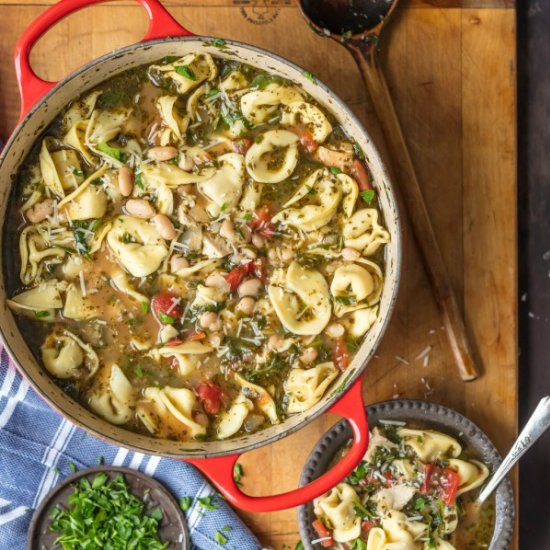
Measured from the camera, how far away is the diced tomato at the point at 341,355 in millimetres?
4301

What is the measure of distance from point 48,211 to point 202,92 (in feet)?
3.13

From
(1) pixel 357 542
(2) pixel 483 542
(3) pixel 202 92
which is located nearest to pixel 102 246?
(3) pixel 202 92

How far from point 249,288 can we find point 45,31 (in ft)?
4.97

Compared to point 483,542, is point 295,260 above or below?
above

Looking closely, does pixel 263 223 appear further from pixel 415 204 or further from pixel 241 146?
pixel 415 204

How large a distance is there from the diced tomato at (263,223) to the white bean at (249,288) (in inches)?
9.2

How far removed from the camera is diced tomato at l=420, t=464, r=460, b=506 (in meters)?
4.47

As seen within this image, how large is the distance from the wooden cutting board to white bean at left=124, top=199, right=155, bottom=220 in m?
1.02

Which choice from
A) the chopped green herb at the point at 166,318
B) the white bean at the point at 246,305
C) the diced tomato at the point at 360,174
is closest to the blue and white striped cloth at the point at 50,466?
the chopped green herb at the point at 166,318

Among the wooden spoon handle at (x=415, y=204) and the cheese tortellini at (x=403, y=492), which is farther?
the cheese tortellini at (x=403, y=492)

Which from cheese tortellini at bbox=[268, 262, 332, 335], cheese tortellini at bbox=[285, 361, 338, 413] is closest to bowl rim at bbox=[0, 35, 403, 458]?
cheese tortellini at bbox=[285, 361, 338, 413]

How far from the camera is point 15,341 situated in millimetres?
4094

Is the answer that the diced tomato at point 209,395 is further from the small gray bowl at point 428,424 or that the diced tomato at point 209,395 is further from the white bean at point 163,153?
the white bean at point 163,153

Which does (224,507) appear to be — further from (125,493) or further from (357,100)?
(357,100)
